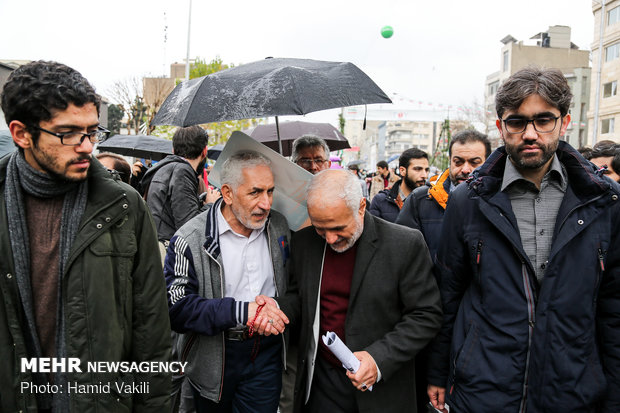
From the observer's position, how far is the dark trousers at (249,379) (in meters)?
2.70

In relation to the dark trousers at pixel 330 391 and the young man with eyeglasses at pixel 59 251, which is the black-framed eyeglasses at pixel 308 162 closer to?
the dark trousers at pixel 330 391

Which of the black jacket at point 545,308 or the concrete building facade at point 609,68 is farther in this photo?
the concrete building facade at point 609,68

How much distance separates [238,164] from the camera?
2.74 meters

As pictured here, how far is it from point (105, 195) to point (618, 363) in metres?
2.53

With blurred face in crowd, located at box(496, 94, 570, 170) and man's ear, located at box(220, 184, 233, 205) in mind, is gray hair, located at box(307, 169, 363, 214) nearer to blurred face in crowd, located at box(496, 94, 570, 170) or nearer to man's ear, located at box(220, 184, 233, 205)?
man's ear, located at box(220, 184, 233, 205)

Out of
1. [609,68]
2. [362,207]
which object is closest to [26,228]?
[362,207]

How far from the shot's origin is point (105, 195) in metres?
2.02

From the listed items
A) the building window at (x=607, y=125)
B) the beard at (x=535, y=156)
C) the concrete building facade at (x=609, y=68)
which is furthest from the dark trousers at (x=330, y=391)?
the building window at (x=607, y=125)

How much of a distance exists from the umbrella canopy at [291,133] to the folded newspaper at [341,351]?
13.3 feet

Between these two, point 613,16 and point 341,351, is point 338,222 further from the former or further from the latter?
point 613,16

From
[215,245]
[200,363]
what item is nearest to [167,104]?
[215,245]

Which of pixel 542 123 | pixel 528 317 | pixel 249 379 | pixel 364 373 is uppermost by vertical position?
pixel 542 123

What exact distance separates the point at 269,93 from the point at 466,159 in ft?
5.79

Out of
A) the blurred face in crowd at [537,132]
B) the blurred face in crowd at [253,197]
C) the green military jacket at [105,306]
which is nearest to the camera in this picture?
the green military jacket at [105,306]
